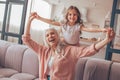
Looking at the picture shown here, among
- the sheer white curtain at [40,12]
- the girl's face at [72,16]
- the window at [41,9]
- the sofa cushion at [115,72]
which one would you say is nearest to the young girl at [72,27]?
the girl's face at [72,16]

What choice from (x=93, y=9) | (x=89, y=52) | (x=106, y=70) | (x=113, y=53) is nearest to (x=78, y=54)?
(x=89, y=52)

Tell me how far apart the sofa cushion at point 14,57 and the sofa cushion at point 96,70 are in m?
1.00

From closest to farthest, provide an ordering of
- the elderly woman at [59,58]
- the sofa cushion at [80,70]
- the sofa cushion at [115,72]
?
1. the elderly woman at [59,58]
2. the sofa cushion at [115,72]
3. the sofa cushion at [80,70]

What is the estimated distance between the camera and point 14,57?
2.93 metres

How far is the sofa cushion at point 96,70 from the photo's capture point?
2.25 meters

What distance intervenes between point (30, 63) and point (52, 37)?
0.88m

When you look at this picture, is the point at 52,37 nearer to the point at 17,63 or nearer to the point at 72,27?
the point at 72,27

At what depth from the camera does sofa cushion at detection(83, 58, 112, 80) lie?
225cm

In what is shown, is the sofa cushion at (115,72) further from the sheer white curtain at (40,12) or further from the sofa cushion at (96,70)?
the sheer white curtain at (40,12)

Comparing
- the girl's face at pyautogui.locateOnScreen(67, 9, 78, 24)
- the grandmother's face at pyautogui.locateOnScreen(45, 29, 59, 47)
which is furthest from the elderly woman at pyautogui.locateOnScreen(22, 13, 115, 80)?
the girl's face at pyautogui.locateOnScreen(67, 9, 78, 24)

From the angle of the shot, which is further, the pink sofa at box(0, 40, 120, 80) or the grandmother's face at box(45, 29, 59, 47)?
the pink sofa at box(0, 40, 120, 80)

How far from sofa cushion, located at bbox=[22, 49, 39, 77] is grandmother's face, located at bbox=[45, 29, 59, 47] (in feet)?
2.39

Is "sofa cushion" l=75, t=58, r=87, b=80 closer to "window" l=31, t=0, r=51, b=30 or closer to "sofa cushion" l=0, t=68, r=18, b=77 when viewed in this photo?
"sofa cushion" l=0, t=68, r=18, b=77

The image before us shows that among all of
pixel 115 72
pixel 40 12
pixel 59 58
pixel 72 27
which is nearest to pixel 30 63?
pixel 59 58
